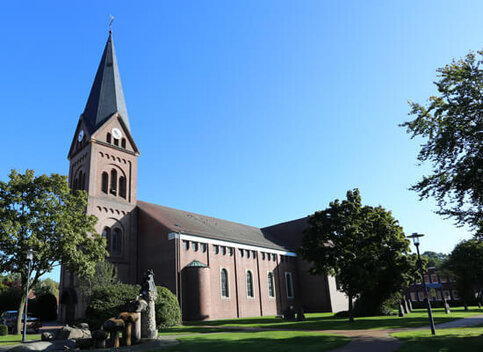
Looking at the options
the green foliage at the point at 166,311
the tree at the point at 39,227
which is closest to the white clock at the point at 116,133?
the tree at the point at 39,227

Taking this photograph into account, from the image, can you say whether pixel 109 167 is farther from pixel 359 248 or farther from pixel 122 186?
pixel 359 248

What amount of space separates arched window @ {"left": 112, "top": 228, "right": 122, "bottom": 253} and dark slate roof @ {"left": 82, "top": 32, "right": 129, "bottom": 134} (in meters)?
11.1

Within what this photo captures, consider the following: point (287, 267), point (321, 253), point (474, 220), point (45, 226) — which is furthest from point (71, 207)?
point (287, 267)

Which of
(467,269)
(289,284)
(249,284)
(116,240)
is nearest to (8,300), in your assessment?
(116,240)

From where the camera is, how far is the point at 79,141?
41188mm

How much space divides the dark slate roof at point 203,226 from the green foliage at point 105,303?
32.5 feet

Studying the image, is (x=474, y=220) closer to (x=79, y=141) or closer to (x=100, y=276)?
(x=100, y=276)

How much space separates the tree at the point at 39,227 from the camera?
971 inches

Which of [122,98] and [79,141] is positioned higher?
[122,98]

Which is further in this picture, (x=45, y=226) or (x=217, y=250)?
(x=217, y=250)

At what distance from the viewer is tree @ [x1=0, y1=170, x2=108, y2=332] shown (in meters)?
24.7

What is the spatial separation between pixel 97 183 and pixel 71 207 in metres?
9.85

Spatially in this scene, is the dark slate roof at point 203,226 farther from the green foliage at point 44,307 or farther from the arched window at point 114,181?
the green foliage at point 44,307

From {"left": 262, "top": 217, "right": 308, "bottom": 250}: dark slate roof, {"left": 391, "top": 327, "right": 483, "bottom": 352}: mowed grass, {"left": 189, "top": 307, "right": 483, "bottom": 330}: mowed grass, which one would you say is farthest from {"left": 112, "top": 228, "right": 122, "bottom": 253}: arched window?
{"left": 391, "top": 327, "right": 483, "bottom": 352}: mowed grass
